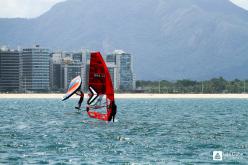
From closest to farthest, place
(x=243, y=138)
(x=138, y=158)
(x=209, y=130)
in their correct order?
1. (x=138, y=158)
2. (x=243, y=138)
3. (x=209, y=130)

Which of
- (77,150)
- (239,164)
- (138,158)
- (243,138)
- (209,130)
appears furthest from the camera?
Result: (209,130)

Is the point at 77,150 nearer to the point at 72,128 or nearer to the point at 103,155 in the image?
the point at 103,155

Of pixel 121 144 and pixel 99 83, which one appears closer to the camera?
pixel 121 144

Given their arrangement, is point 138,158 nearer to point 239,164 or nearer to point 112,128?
point 239,164

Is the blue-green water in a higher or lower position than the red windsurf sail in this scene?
lower

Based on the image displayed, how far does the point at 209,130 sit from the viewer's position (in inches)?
3073

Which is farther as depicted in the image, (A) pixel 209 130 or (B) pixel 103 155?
(A) pixel 209 130

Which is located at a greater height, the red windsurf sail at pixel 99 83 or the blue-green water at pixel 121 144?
the red windsurf sail at pixel 99 83

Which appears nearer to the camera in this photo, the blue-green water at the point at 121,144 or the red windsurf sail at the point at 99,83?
the blue-green water at the point at 121,144

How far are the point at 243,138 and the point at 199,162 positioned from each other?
19.1 meters

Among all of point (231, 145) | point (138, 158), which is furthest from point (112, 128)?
point (138, 158)

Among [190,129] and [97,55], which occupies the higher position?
[97,55]

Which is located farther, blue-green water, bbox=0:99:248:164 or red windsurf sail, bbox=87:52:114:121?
red windsurf sail, bbox=87:52:114:121

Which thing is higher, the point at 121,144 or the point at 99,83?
the point at 99,83
